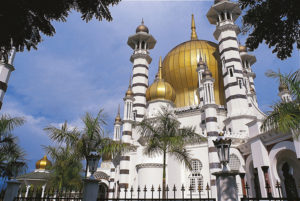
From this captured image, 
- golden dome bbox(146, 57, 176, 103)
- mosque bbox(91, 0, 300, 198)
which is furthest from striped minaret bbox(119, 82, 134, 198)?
golden dome bbox(146, 57, 176, 103)

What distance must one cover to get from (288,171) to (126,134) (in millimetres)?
17938

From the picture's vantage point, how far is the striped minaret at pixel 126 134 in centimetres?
2665

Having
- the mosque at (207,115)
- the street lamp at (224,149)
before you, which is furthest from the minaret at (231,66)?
the street lamp at (224,149)

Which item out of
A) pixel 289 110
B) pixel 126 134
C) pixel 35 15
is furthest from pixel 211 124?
pixel 35 15

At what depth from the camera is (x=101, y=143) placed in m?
13.7

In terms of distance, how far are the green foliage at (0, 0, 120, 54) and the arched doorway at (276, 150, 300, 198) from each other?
1624 cm

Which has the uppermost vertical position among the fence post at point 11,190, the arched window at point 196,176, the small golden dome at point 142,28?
the small golden dome at point 142,28

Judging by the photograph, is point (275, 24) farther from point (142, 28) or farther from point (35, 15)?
point (142, 28)

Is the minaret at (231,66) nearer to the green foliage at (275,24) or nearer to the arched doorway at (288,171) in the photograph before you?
the arched doorway at (288,171)

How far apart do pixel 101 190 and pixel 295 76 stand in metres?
36.4

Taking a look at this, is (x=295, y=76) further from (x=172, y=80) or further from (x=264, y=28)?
(x=172, y=80)

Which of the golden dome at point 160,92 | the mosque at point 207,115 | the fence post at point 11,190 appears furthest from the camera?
the golden dome at point 160,92

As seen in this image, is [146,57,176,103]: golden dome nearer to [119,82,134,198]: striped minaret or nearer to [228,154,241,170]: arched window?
[119,82,134,198]: striped minaret

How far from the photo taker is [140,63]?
35250mm
